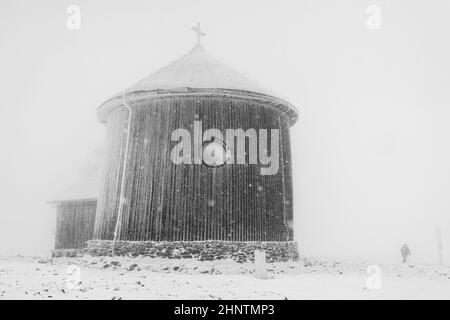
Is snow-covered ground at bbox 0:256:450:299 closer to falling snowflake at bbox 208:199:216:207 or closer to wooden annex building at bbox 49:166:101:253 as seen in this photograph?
falling snowflake at bbox 208:199:216:207

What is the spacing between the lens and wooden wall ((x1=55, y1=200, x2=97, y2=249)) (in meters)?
28.0

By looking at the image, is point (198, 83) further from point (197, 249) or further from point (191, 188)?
point (197, 249)

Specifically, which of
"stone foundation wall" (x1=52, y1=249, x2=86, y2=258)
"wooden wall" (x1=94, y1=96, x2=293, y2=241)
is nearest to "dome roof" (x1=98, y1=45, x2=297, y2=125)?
"wooden wall" (x1=94, y1=96, x2=293, y2=241)

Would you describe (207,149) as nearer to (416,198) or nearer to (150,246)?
(150,246)

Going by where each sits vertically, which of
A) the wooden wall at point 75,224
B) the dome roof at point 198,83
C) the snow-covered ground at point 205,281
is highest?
the dome roof at point 198,83

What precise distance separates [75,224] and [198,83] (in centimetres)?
1377

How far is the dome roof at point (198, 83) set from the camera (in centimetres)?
1914

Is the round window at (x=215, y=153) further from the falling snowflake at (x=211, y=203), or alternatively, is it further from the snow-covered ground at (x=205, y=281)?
the snow-covered ground at (x=205, y=281)

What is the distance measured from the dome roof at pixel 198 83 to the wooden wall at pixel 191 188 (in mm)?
409

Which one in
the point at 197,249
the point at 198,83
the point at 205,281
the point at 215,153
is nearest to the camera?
the point at 205,281

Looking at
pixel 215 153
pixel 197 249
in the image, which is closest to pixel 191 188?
pixel 215 153

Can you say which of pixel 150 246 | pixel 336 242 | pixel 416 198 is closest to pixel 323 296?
pixel 150 246

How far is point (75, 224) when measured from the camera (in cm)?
2889

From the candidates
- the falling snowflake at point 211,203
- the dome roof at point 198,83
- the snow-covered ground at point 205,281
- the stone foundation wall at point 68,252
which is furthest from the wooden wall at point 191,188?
the stone foundation wall at point 68,252
